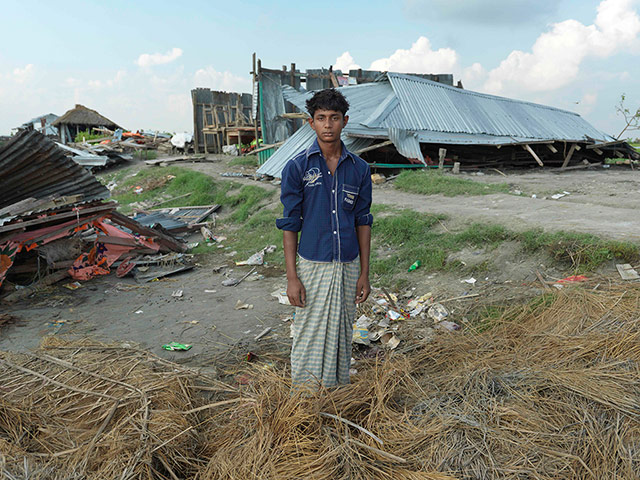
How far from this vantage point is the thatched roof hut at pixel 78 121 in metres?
26.4

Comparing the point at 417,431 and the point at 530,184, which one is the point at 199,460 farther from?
the point at 530,184

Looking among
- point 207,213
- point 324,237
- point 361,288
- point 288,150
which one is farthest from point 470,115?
point 324,237

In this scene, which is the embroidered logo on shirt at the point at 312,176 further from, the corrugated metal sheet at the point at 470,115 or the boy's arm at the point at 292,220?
the corrugated metal sheet at the point at 470,115

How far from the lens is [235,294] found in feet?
18.4

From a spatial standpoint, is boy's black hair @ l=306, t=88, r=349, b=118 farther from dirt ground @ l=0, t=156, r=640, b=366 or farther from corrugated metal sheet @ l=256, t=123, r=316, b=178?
corrugated metal sheet @ l=256, t=123, r=316, b=178

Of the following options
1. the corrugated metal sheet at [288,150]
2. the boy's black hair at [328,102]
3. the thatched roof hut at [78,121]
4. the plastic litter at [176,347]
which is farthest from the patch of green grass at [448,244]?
the thatched roof hut at [78,121]

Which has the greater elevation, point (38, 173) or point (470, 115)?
point (470, 115)

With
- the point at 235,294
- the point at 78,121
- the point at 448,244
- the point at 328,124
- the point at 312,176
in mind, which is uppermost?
the point at 78,121

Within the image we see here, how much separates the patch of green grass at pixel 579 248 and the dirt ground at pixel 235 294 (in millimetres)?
149

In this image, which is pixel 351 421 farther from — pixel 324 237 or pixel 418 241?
pixel 418 241

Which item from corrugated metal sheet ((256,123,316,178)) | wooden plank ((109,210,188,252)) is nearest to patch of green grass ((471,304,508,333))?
wooden plank ((109,210,188,252))

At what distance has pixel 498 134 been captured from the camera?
496 inches

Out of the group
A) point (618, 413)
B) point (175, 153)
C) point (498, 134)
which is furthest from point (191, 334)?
point (175, 153)

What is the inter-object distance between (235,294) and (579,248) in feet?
13.0
